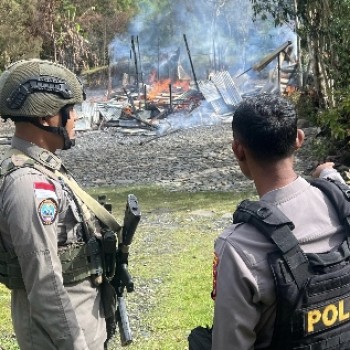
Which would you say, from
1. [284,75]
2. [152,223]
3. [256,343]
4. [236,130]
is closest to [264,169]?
[236,130]

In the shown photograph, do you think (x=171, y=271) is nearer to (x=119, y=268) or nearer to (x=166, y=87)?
(x=119, y=268)

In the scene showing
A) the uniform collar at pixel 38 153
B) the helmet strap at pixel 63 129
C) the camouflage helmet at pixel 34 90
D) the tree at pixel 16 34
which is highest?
the tree at pixel 16 34

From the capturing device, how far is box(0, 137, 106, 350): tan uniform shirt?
2338 mm

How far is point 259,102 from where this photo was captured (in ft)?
6.72

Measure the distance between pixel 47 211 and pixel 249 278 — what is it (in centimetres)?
85

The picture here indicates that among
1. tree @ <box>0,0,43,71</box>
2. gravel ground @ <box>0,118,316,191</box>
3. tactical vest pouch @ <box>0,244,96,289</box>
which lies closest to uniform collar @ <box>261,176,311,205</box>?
tactical vest pouch @ <box>0,244,96,289</box>

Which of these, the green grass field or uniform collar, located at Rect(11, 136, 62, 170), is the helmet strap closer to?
uniform collar, located at Rect(11, 136, 62, 170)

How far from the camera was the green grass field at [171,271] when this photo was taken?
16.5ft

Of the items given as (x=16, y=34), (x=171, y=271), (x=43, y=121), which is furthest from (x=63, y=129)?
(x=16, y=34)

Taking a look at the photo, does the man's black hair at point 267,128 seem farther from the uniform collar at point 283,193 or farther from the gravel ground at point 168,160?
the gravel ground at point 168,160

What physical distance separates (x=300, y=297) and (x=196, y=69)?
3227 cm

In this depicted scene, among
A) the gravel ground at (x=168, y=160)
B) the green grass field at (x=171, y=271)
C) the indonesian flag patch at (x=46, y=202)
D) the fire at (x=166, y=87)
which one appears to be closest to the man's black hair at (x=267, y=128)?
the indonesian flag patch at (x=46, y=202)

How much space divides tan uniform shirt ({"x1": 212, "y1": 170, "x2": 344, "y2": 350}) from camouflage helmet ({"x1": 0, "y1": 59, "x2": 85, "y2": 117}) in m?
1.03

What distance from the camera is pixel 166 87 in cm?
3266
